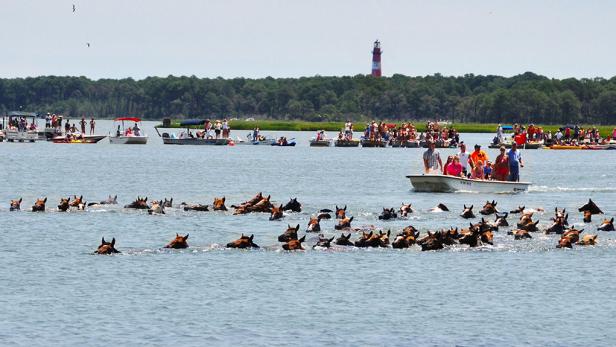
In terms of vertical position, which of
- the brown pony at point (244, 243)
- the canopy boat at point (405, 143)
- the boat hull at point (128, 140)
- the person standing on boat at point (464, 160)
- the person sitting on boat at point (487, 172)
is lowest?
the boat hull at point (128, 140)

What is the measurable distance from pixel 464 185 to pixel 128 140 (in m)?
88.9

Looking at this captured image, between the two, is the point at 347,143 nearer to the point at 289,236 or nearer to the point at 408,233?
the point at 408,233

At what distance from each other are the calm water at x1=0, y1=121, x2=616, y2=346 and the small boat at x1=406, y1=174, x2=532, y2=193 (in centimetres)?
51

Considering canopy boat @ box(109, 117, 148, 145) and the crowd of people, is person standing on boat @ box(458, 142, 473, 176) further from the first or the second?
canopy boat @ box(109, 117, 148, 145)

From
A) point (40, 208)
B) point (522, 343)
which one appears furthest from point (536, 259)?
point (40, 208)

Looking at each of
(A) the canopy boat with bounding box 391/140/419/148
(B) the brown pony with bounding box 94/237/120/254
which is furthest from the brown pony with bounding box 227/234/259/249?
(A) the canopy boat with bounding box 391/140/419/148

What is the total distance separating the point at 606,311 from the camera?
28.4 meters

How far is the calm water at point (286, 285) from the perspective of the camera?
25.6m

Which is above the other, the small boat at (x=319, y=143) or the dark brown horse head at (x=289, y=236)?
the dark brown horse head at (x=289, y=236)

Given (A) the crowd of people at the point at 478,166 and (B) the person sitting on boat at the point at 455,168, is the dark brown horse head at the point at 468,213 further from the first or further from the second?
(B) the person sitting on boat at the point at 455,168

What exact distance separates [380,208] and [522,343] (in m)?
28.3

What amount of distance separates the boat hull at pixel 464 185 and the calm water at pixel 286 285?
50 centimetres

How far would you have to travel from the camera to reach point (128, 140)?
140 metres

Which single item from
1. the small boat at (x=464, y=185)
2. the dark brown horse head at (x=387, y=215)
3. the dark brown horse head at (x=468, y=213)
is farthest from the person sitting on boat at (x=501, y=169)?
the dark brown horse head at (x=387, y=215)
